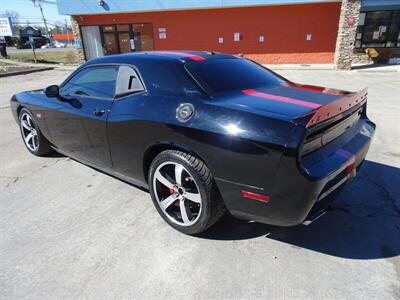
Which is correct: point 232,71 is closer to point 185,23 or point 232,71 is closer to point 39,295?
point 39,295

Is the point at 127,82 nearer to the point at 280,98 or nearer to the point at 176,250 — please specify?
the point at 280,98

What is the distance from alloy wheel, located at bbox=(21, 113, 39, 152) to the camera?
4.68 m

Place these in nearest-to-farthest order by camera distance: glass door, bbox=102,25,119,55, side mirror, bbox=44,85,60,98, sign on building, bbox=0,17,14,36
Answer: side mirror, bbox=44,85,60,98
glass door, bbox=102,25,119,55
sign on building, bbox=0,17,14,36

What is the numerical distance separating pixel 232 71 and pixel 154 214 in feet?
5.45

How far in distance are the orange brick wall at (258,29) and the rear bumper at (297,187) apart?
1707 centimetres

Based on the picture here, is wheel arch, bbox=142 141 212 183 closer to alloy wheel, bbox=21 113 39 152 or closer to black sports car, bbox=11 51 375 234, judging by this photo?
black sports car, bbox=11 51 375 234

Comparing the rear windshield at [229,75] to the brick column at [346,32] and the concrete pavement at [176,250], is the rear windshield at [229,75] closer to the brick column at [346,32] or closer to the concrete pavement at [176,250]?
the concrete pavement at [176,250]

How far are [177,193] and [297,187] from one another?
1117mm

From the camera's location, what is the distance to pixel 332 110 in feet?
7.86

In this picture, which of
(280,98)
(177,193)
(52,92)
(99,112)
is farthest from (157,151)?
(52,92)

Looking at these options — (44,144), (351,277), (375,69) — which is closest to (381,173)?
(351,277)

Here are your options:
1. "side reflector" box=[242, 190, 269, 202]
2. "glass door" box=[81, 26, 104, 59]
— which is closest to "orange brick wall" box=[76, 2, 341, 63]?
"glass door" box=[81, 26, 104, 59]

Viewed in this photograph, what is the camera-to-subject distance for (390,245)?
2648 mm

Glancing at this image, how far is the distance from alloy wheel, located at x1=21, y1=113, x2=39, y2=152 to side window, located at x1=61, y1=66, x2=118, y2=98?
3.50 feet
